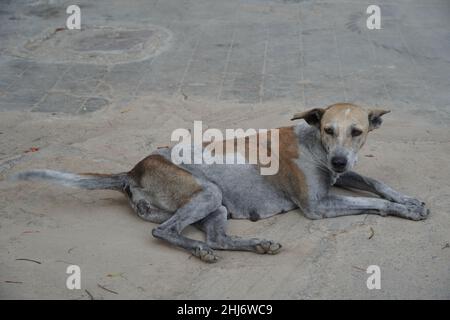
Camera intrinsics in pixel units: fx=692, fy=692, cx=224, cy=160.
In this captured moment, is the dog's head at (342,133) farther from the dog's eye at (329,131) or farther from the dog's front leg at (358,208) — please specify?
the dog's front leg at (358,208)

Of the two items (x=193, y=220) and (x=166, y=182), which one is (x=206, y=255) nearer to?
(x=193, y=220)

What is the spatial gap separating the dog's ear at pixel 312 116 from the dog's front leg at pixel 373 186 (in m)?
0.65

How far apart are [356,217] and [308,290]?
1164 millimetres

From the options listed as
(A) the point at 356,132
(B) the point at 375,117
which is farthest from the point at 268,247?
(B) the point at 375,117

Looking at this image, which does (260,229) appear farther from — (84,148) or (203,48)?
(203,48)

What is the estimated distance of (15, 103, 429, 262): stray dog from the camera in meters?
5.28

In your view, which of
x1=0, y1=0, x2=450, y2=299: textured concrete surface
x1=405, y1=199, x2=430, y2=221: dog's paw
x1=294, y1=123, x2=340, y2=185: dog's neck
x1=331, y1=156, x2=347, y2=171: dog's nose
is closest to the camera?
x1=0, y1=0, x2=450, y2=299: textured concrete surface

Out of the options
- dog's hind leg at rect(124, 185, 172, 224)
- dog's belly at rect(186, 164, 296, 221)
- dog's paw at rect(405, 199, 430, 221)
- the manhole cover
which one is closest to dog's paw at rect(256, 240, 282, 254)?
dog's belly at rect(186, 164, 296, 221)

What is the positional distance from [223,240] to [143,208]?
2.48 ft

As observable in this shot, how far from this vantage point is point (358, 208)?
5.54m

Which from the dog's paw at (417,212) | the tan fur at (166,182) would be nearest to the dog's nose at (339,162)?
the dog's paw at (417,212)

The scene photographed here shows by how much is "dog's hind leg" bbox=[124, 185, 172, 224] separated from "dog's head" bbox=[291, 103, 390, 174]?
52.6 inches

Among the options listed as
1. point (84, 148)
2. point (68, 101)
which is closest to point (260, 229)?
point (84, 148)

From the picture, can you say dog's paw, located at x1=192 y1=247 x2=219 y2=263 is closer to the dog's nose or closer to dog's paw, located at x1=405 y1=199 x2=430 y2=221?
the dog's nose
